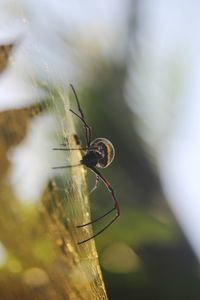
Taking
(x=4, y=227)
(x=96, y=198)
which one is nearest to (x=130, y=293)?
(x=96, y=198)

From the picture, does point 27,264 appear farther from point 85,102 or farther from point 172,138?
point 172,138

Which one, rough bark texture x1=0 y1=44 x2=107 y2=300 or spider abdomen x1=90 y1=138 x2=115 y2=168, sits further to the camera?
spider abdomen x1=90 y1=138 x2=115 y2=168

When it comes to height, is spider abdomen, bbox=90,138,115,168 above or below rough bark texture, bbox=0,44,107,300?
above

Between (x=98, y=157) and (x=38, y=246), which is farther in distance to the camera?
(x=98, y=157)

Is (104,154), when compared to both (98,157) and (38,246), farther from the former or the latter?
(38,246)

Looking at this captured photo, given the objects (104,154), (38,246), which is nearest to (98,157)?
(104,154)

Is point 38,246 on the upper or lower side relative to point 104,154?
lower

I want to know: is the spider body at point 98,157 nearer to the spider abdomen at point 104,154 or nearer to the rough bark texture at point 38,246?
the spider abdomen at point 104,154

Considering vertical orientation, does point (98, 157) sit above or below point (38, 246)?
above

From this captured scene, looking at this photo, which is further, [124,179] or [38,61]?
[124,179]

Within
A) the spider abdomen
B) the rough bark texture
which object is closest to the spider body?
the spider abdomen

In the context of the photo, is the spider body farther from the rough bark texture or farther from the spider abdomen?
the rough bark texture
